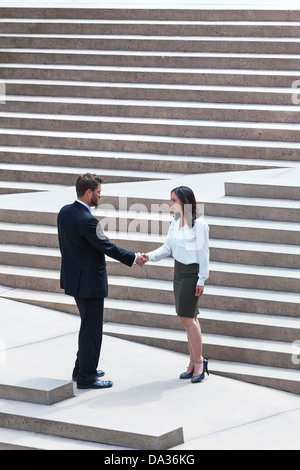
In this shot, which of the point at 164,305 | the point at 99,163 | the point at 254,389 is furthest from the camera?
the point at 99,163

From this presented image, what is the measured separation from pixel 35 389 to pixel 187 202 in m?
2.01

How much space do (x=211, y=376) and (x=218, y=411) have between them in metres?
0.87

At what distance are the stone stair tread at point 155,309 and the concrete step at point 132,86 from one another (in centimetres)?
445

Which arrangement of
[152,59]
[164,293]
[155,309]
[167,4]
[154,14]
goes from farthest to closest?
1. [167,4]
2. [154,14]
3. [152,59]
4. [164,293]
5. [155,309]

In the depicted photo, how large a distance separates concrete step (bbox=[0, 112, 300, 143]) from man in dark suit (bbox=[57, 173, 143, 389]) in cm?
519

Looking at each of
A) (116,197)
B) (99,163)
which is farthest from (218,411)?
(99,163)

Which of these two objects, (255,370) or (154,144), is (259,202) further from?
(154,144)

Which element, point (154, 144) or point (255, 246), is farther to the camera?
point (154, 144)

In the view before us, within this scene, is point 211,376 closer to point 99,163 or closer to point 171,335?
point 171,335

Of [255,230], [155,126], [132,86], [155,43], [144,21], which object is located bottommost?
[255,230]

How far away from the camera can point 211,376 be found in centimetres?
828

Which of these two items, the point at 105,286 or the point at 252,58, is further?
the point at 252,58

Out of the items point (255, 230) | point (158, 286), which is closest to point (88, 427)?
point (158, 286)

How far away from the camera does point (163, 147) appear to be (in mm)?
12695
